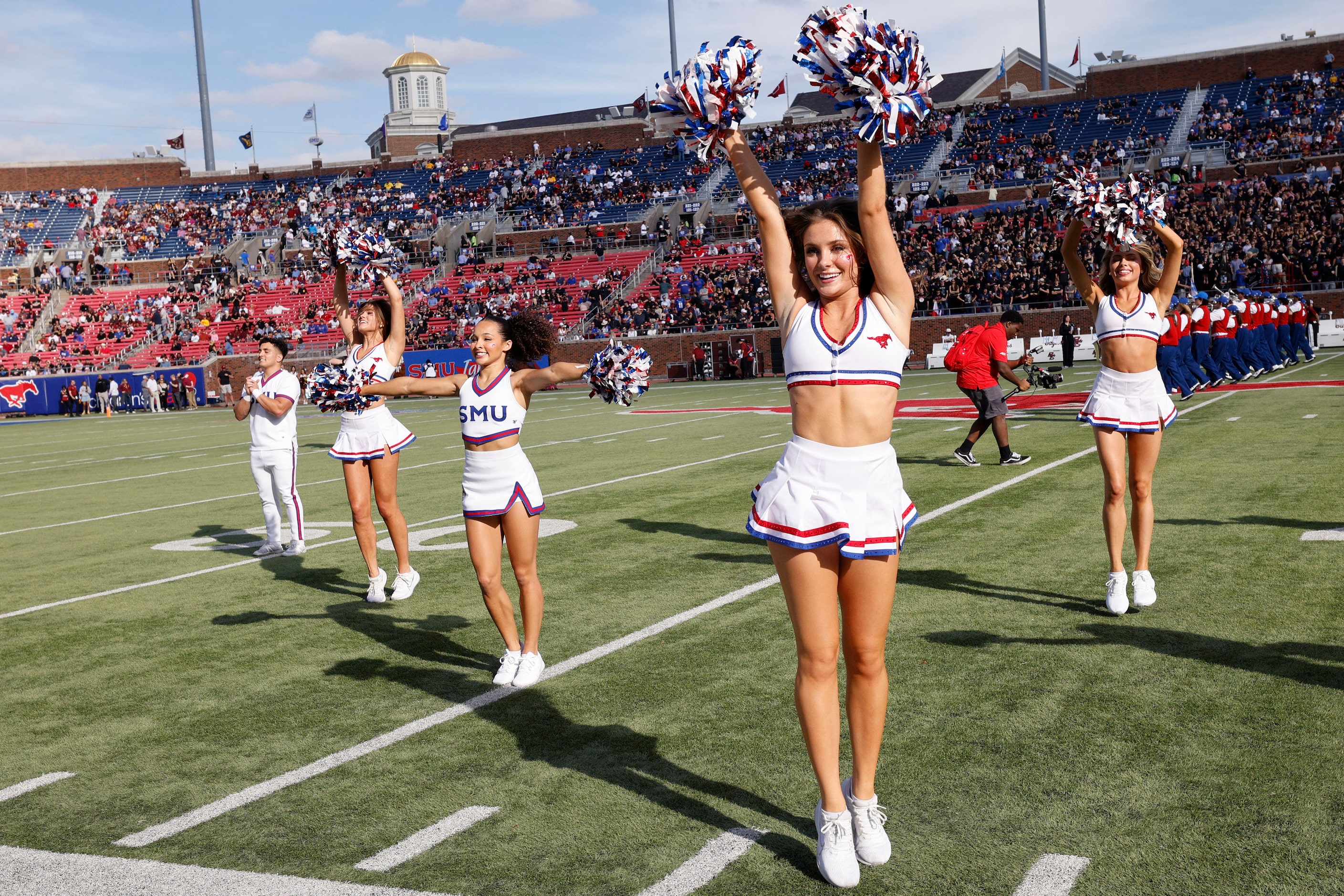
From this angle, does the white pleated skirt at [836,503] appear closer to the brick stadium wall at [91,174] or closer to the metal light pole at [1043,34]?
the metal light pole at [1043,34]

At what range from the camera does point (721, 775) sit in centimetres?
391

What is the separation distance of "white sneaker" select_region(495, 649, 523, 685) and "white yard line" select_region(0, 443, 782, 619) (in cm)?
389

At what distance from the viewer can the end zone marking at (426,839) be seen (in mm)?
3336

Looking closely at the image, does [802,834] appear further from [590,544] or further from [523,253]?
[523,253]

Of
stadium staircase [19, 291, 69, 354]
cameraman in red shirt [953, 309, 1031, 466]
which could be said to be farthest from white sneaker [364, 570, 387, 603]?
stadium staircase [19, 291, 69, 354]

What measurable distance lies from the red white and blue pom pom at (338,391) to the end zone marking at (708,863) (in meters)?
3.19

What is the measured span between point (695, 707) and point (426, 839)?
1445 millimetres

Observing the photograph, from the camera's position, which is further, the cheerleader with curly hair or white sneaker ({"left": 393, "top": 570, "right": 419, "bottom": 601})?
white sneaker ({"left": 393, "top": 570, "right": 419, "bottom": 601})

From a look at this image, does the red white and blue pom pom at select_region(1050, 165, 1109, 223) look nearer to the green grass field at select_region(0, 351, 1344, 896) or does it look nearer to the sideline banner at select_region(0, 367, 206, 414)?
the green grass field at select_region(0, 351, 1344, 896)

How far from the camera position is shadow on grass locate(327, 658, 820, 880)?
11.6ft

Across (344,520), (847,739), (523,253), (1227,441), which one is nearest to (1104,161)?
(523,253)

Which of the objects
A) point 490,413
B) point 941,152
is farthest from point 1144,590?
point 941,152

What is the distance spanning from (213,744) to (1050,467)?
346 inches

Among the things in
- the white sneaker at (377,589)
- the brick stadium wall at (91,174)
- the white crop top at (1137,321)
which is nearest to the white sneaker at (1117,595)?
the white crop top at (1137,321)
